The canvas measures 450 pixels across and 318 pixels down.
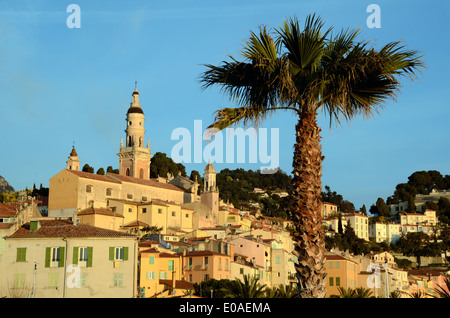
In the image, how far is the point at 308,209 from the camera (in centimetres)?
1216

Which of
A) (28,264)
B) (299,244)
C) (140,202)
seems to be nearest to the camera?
(299,244)

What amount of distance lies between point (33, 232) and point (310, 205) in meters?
41.0

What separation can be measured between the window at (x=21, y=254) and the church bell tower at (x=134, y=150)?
5775 cm

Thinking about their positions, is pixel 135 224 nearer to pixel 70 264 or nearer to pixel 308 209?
pixel 70 264

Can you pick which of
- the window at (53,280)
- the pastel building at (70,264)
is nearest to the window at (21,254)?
the pastel building at (70,264)

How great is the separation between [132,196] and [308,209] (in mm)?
84220

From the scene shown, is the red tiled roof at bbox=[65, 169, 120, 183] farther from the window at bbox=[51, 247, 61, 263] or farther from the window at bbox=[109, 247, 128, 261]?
the window at bbox=[109, 247, 128, 261]

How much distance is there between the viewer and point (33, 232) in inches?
1953

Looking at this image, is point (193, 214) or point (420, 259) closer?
point (193, 214)

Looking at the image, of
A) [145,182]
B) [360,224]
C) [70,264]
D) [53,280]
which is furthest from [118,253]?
[360,224]

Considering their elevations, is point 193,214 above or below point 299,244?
above

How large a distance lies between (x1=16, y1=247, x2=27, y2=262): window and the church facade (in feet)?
102
